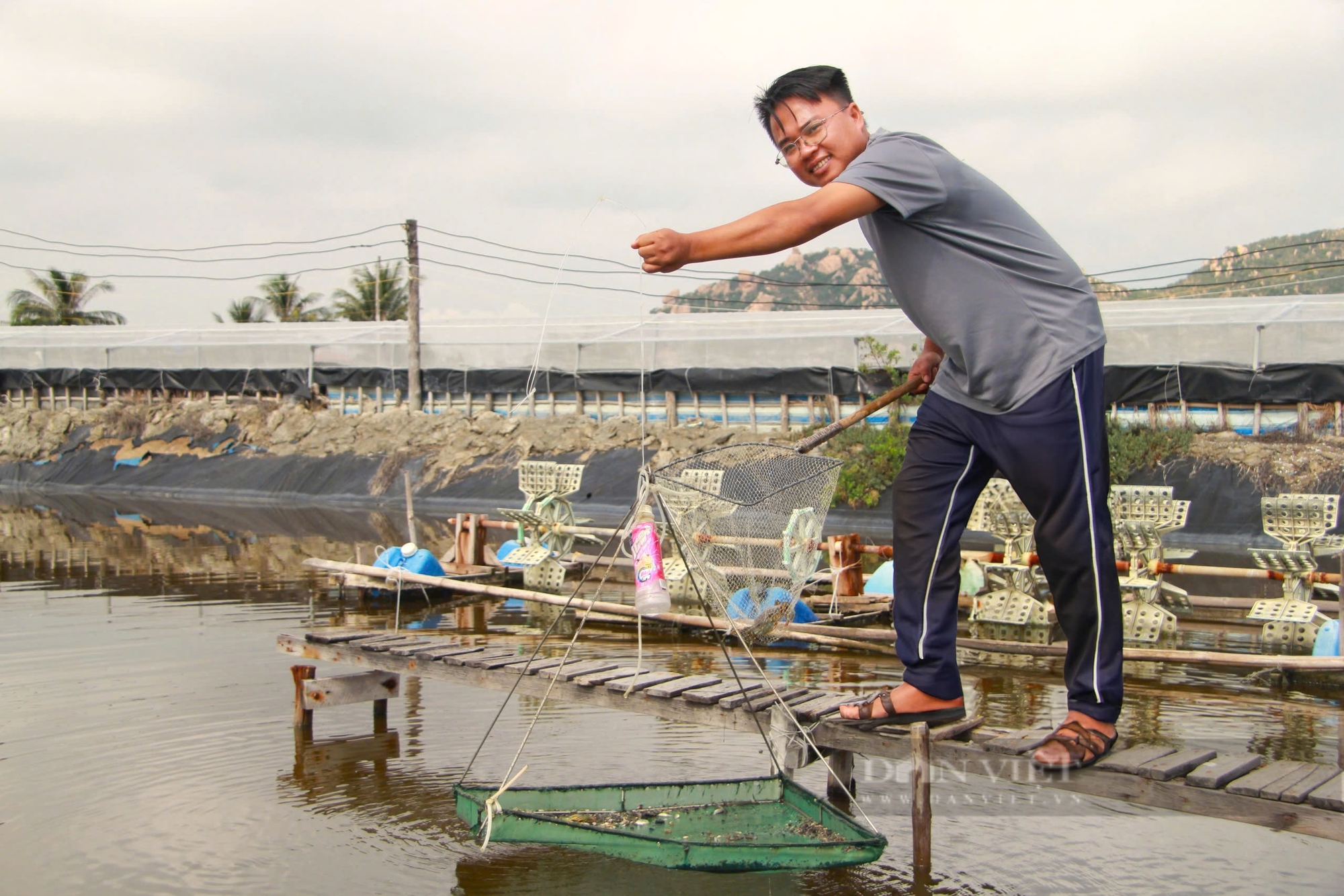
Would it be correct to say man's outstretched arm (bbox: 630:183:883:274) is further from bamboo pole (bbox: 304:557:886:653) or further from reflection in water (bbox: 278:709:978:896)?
bamboo pole (bbox: 304:557:886:653)

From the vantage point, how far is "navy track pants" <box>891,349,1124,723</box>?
338 cm

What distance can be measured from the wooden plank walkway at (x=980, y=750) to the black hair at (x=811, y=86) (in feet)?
6.76

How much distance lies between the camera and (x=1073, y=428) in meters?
3.37

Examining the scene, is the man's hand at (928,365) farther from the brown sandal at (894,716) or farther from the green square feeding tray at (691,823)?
the green square feeding tray at (691,823)

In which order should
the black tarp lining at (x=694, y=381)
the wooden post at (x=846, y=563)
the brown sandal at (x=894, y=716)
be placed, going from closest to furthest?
the brown sandal at (x=894, y=716)
the wooden post at (x=846, y=563)
the black tarp lining at (x=694, y=381)

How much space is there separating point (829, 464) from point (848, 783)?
1.86 meters

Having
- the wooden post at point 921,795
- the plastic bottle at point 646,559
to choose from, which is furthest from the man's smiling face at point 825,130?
the wooden post at point 921,795

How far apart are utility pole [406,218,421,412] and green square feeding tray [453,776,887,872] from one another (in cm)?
2237

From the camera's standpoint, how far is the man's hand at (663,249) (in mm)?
2926

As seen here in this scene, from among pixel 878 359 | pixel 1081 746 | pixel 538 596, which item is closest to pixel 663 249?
pixel 1081 746

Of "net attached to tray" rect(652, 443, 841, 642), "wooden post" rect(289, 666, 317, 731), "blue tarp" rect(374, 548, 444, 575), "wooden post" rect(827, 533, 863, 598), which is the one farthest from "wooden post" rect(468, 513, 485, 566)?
"wooden post" rect(289, 666, 317, 731)

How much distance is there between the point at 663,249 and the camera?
9.63 ft

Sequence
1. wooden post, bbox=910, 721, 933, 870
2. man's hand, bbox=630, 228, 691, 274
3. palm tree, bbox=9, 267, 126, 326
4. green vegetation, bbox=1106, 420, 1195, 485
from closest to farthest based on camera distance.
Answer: man's hand, bbox=630, 228, 691, 274 < wooden post, bbox=910, 721, 933, 870 < green vegetation, bbox=1106, 420, 1195, 485 < palm tree, bbox=9, 267, 126, 326

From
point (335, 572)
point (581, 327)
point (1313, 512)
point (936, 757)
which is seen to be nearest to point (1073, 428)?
point (936, 757)
